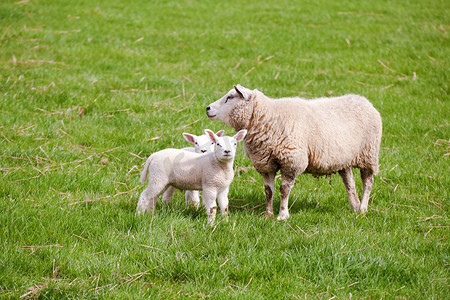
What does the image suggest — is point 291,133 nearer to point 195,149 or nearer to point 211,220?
point 195,149

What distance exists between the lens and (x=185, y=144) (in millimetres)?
7125

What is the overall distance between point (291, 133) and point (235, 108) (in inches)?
23.8

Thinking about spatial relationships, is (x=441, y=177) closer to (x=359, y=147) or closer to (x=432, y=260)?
(x=359, y=147)

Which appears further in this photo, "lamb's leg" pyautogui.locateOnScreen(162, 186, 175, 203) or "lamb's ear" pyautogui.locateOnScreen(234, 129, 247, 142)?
"lamb's leg" pyautogui.locateOnScreen(162, 186, 175, 203)

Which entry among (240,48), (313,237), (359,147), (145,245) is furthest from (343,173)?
(240,48)

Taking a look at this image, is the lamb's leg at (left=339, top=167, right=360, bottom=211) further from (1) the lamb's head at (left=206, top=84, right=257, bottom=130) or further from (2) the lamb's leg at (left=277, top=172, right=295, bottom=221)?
(1) the lamb's head at (left=206, top=84, right=257, bottom=130)

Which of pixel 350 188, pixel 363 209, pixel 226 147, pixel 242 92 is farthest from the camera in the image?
pixel 350 188

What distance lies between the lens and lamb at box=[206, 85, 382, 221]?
5102 mm

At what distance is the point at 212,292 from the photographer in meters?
3.85

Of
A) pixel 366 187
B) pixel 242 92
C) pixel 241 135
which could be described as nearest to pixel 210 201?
pixel 241 135

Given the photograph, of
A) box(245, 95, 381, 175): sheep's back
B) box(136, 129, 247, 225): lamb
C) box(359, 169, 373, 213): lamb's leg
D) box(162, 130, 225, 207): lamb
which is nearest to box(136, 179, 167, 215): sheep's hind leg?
box(136, 129, 247, 225): lamb

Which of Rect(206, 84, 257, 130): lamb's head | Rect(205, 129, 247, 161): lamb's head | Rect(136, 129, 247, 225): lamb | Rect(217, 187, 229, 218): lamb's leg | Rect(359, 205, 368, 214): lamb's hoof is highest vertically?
Rect(206, 84, 257, 130): lamb's head

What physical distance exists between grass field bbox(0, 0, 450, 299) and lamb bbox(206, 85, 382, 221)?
49 cm

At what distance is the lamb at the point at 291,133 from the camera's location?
510 cm
